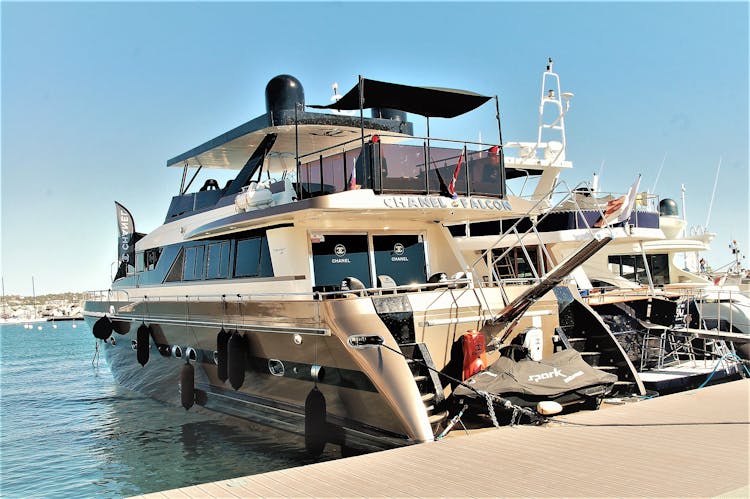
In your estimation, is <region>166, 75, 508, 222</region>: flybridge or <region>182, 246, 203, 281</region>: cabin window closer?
<region>166, 75, 508, 222</region>: flybridge

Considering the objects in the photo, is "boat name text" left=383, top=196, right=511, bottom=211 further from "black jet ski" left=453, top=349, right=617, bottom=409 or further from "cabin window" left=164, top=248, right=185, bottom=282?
"cabin window" left=164, top=248, right=185, bottom=282

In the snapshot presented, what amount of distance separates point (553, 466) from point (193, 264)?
9133mm

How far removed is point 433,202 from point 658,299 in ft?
22.6

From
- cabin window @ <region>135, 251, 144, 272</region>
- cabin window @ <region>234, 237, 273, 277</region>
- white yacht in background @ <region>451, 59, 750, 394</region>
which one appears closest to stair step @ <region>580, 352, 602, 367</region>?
white yacht in background @ <region>451, 59, 750, 394</region>

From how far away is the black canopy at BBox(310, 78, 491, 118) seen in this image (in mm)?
10172

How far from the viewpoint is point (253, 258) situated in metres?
11.3

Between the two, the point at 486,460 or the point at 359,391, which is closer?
the point at 486,460

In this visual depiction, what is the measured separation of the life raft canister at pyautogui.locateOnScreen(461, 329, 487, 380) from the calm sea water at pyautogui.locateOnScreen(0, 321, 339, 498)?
6.58 ft

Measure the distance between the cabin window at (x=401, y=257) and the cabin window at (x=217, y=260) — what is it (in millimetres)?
→ 2990

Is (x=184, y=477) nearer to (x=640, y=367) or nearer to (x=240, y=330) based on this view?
(x=240, y=330)

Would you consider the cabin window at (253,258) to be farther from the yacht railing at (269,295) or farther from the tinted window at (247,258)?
the yacht railing at (269,295)

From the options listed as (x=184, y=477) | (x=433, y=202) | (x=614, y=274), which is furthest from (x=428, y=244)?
(x=614, y=274)

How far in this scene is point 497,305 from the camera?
9.41 m

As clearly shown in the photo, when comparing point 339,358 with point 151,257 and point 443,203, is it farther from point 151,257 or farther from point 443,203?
point 151,257
